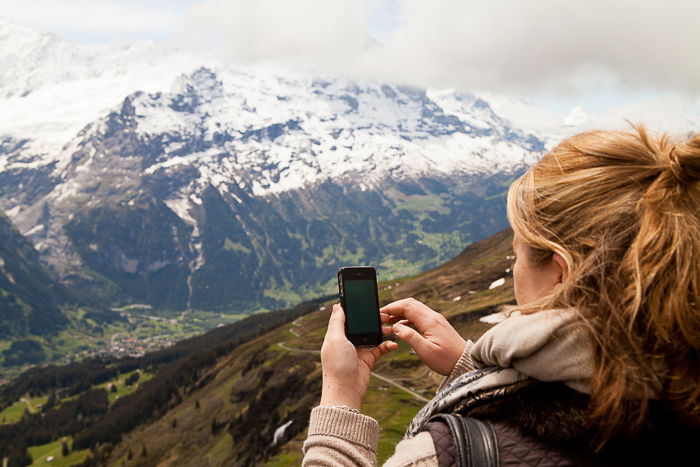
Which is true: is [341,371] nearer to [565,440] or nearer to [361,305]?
[361,305]

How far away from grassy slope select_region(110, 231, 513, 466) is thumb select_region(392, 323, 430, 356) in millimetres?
64997

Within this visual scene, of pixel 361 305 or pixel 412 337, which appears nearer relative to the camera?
pixel 412 337

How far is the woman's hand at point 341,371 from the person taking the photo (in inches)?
221

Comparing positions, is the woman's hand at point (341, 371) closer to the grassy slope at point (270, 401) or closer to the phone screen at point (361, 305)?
the phone screen at point (361, 305)

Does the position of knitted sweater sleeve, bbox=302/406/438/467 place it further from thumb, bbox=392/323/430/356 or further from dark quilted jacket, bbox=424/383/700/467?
thumb, bbox=392/323/430/356

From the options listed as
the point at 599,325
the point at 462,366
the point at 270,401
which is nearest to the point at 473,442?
the point at 599,325

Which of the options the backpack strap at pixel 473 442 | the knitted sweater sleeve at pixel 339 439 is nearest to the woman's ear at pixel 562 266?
the backpack strap at pixel 473 442

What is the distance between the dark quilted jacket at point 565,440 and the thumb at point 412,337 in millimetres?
2259

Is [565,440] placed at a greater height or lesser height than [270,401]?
greater

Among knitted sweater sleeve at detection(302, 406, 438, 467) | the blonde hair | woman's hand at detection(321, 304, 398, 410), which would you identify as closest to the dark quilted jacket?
the blonde hair

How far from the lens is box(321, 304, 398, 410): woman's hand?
5602 mm

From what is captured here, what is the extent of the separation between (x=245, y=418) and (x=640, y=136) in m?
150

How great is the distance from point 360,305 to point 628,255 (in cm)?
396

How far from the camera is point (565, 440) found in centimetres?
408
